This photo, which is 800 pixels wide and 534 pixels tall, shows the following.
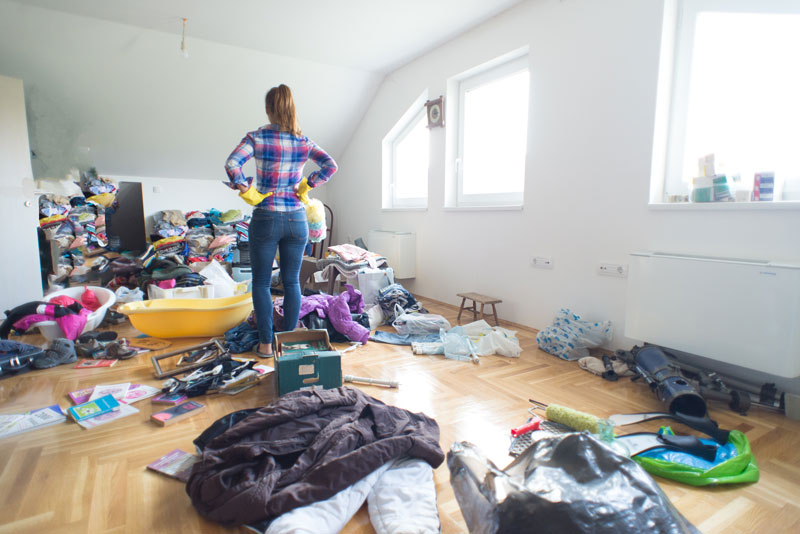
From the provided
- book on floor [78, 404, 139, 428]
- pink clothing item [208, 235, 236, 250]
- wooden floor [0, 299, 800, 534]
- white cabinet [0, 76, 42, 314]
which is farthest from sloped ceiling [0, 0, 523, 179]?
book on floor [78, 404, 139, 428]

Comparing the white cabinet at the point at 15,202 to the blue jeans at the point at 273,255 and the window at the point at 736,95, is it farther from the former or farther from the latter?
the window at the point at 736,95

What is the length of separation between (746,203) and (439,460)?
1758 mm

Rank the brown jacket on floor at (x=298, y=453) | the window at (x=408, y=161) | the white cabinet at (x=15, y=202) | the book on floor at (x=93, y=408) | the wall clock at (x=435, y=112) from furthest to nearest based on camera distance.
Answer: the window at (x=408, y=161), the wall clock at (x=435, y=112), the white cabinet at (x=15, y=202), the book on floor at (x=93, y=408), the brown jacket on floor at (x=298, y=453)

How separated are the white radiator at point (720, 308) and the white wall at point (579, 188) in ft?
0.64

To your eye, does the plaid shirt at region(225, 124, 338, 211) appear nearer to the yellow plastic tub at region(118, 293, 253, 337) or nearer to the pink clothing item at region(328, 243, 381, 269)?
the yellow plastic tub at region(118, 293, 253, 337)

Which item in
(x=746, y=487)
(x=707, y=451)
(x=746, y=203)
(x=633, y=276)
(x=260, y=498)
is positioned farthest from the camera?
(x=633, y=276)

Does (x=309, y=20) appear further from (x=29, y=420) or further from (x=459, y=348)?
(x=29, y=420)

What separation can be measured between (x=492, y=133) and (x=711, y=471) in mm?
2679

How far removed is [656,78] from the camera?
7.16 feet

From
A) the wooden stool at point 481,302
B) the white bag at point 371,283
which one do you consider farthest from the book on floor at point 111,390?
the wooden stool at point 481,302

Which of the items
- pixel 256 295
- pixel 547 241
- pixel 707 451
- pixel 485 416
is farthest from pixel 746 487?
pixel 256 295

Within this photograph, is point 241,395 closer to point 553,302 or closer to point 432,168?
point 553,302

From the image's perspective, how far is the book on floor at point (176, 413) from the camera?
1.63m

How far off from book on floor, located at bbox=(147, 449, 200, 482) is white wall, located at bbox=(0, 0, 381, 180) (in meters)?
3.23
